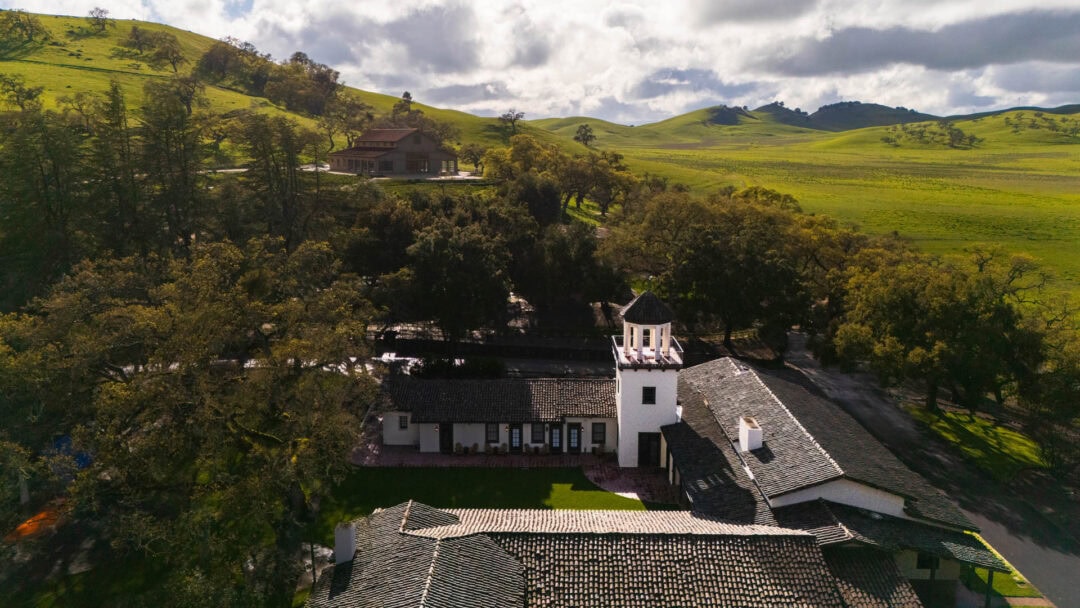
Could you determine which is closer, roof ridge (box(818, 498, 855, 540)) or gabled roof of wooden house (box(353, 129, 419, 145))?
roof ridge (box(818, 498, 855, 540))

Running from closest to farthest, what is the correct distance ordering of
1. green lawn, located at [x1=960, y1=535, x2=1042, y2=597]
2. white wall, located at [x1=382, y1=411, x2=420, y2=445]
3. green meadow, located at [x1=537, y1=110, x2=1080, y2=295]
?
green lawn, located at [x1=960, y1=535, x2=1042, y2=597] < white wall, located at [x1=382, y1=411, x2=420, y2=445] < green meadow, located at [x1=537, y1=110, x2=1080, y2=295]

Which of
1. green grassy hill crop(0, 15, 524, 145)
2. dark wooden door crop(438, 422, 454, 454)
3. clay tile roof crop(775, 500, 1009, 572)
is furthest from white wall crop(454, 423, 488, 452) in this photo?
green grassy hill crop(0, 15, 524, 145)

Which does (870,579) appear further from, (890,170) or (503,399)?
(890,170)

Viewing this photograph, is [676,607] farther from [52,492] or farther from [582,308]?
[582,308]

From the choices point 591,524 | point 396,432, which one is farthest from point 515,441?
point 591,524

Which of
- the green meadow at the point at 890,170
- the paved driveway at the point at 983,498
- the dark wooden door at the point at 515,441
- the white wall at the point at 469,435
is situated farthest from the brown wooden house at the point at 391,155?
the paved driveway at the point at 983,498

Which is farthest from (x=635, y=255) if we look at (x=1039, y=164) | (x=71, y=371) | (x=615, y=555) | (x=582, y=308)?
(x=1039, y=164)

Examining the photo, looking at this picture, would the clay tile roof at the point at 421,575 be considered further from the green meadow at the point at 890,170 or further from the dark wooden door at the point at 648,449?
the green meadow at the point at 890,170

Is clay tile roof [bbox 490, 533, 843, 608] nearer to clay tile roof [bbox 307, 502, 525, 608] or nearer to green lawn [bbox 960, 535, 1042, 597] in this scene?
clay tile roof [bbox 307, 502, 525, 608]
